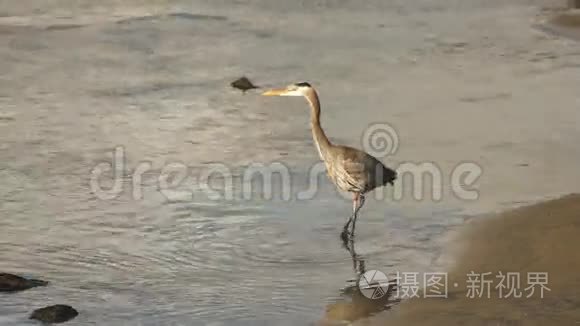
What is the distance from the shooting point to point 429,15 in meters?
23.1

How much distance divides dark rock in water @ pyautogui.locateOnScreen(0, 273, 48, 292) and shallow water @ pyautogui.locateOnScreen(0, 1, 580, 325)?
5.7 inches

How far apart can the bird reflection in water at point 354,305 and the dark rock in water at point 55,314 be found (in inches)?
72.4

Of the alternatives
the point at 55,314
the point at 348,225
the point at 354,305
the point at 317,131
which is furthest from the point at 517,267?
the point at 55,314

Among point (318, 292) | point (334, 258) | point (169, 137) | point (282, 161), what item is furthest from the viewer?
point (169, 137)

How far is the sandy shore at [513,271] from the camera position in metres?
8.38

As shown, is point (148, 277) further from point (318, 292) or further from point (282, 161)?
point (282, 161)

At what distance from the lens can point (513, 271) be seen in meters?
9.28

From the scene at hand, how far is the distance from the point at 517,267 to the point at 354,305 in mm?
1376

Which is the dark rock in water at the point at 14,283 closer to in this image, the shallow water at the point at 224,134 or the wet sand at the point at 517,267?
the shallow water at the point at 224,134

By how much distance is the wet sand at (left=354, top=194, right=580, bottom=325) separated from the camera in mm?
8359

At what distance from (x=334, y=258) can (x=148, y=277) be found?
1581 millimetres

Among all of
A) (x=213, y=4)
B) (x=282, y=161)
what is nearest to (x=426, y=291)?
(x=282, y=161)

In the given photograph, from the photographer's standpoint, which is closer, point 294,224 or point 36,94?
point 294,224

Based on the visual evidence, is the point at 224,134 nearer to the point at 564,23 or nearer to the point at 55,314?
the point at 55,314
